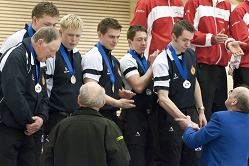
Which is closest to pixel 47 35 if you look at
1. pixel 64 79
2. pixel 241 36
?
pixel 64 79

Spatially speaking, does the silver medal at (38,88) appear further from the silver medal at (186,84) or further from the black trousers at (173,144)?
the silver medal at (186,84)

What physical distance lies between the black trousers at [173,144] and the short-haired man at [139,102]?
0.19 meters

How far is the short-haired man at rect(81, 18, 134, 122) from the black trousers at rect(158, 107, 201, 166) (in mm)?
489

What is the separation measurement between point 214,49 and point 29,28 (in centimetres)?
244

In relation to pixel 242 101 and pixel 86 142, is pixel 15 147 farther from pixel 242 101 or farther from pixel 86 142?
Result: pixel 242 101

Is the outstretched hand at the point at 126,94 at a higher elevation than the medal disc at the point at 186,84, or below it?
below

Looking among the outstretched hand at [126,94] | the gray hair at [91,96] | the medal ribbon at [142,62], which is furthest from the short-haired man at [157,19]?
the gray hair at [91,96]

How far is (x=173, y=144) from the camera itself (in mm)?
5336

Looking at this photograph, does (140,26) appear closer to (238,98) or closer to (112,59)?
(112,59)

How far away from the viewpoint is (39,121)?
4.48 m

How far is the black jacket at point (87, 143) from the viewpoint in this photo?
3.82 meters

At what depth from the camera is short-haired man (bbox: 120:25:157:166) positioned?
5477 mm

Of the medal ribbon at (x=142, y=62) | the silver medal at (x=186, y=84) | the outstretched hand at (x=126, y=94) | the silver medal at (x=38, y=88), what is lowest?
the outstretched hand at (x=126, y=94)

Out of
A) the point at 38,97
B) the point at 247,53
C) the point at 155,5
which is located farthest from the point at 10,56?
the point at 247,53
